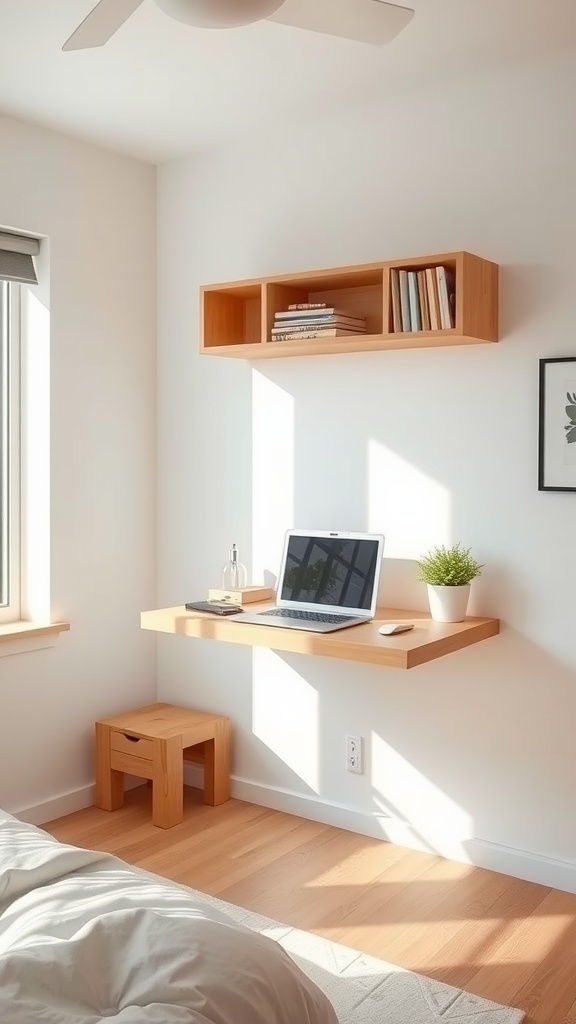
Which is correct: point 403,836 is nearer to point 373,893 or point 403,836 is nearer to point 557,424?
point 373,893

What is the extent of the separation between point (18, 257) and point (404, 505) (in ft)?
5.49

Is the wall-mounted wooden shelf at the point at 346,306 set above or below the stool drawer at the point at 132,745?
above

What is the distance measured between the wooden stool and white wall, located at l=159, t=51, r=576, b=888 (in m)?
0.12

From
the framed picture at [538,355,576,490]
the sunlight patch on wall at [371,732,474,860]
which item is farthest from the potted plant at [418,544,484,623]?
the sunlight patch on wall at [371,732,474,860]

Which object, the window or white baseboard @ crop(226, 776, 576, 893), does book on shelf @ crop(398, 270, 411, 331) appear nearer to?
the window

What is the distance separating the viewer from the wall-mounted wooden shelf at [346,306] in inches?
112

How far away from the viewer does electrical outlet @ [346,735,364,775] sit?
3439 millimetres

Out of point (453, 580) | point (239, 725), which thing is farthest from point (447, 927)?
point (239, 725)

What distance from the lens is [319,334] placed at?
315 centimetres

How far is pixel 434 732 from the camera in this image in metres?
3.25

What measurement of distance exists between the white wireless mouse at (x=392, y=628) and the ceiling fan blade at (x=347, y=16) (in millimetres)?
1607

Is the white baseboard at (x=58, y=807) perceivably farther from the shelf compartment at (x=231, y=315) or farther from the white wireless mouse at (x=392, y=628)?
the shelf compartment at (x=231, y=315)

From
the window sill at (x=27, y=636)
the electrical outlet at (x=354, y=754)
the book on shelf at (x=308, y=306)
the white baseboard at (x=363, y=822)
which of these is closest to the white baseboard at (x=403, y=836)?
the white baseboard at (x=363, y=822)

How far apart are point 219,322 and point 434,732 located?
1666 mm
